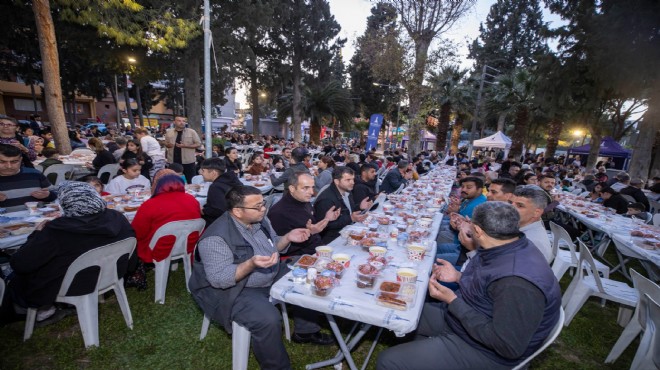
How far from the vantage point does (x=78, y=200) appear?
9.09ft

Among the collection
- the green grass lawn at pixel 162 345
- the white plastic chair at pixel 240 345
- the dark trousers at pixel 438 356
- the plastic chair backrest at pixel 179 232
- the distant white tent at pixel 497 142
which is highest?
the distant white tent at pixel 497 142

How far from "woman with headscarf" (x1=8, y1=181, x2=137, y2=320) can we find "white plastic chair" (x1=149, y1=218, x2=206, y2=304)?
0.72 metres

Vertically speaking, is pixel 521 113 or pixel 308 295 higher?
pixel 521 113

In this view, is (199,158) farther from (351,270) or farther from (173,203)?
(351,270)

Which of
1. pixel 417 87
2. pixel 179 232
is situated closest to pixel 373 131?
pixel 417 87

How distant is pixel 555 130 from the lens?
23.9 meters

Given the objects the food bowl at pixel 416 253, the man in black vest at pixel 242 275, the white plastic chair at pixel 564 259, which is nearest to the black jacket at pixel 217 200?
the man in black vest at pixel 242 275

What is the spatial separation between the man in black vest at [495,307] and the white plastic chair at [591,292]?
2633 mm

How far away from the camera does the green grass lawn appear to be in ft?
10.1

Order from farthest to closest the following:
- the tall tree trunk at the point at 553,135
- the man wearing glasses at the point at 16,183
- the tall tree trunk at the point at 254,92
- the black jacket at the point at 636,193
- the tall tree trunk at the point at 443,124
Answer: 1. the tall tree trunk at the point at 254,92
2. the tall tree trunk at the point at 443,124
3. the tall tree trunk at the point at 553,135
4. the black jacket at the point at 636,193
5. the man wearing glasses at the point at 16,183

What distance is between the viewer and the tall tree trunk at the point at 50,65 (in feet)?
29.0

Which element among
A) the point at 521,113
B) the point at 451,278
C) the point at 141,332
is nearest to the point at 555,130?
the point at 521,113

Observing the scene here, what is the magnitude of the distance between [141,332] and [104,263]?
104cm

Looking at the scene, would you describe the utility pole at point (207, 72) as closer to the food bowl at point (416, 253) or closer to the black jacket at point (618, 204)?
the food bowl at point (416, 253)
